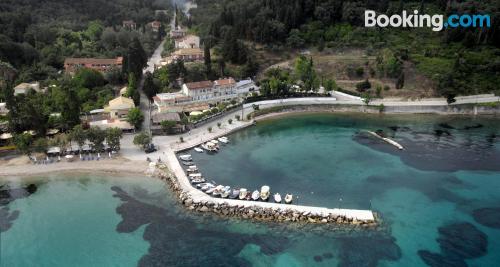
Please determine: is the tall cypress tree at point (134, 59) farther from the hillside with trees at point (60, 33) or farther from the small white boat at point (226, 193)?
the small white boat at point (226, 193)

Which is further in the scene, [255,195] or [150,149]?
[150,149]

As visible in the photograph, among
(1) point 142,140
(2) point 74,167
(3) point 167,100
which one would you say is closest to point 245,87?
(3) point 167,100

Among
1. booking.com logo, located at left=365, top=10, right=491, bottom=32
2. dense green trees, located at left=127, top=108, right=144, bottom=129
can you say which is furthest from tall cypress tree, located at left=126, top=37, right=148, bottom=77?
booking.com logo, located at left=365, top=10, right=491, bottom=32

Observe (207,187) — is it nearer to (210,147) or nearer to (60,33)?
(210,147)

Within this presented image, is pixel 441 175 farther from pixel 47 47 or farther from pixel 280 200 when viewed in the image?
pixel 47 47

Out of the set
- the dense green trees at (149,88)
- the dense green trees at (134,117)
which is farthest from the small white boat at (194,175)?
the dense green trees at (149,88)

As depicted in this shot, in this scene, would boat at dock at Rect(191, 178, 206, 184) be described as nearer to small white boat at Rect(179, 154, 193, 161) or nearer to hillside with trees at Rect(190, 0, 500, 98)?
small white boat at Rect(179, 154, 193, 161)
